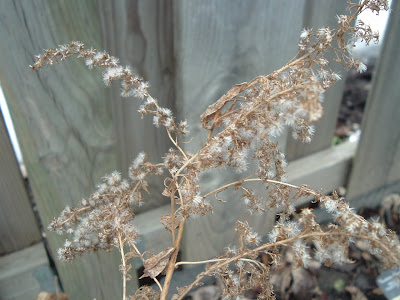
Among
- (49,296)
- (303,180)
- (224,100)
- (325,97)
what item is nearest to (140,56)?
(224,100)

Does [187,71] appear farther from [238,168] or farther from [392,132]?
[392,132]

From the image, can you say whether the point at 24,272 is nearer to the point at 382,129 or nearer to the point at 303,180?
the point at 303,180

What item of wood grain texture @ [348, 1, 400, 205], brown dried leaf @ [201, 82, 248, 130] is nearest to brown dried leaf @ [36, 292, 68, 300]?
brown dried leaf @ [201, 82, 248, 130]

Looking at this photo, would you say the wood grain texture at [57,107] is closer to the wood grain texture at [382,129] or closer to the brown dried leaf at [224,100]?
the brown dried leaf at [224,100]

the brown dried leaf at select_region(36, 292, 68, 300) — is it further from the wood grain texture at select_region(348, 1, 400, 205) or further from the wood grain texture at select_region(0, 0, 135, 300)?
the wood grain texture at select_region(348, 1, 400, 205)

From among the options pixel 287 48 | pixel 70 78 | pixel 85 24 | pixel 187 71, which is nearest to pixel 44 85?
pixel 70 78

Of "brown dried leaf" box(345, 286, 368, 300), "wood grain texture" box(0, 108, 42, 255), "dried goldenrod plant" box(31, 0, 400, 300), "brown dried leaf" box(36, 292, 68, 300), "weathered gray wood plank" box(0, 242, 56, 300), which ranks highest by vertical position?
"dried goldenrod plant" box(31, 0, 400, 300)
